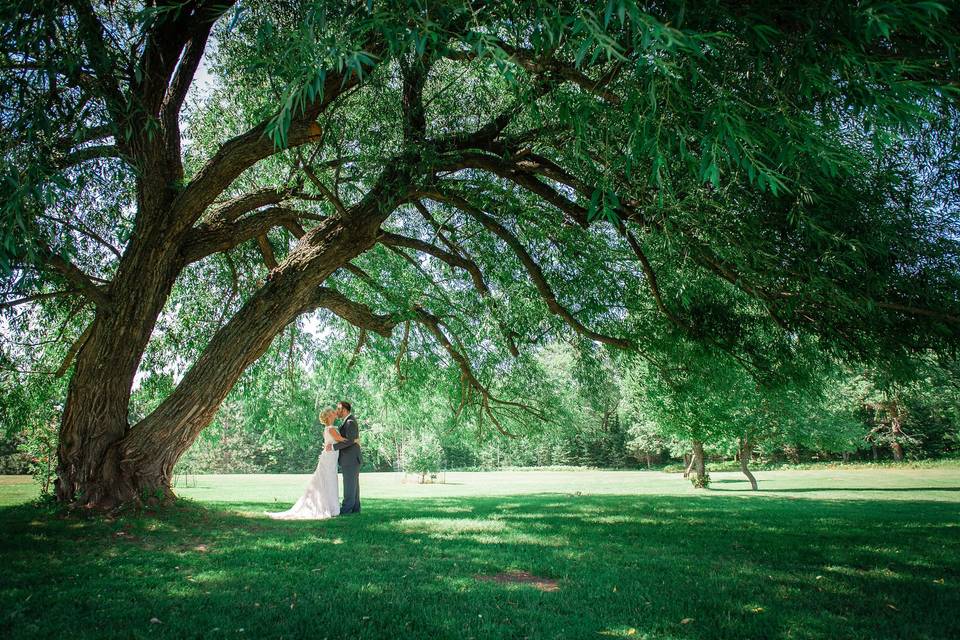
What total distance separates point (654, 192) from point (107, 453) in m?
7.14

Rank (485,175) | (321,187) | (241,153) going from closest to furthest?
(321,187), (241,153), (485,175)

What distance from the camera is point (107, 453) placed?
6.87 meters

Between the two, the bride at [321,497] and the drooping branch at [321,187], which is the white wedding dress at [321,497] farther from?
the drooping branch at [321,187]

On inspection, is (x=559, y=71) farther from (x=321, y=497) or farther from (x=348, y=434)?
(x=321, y=497)

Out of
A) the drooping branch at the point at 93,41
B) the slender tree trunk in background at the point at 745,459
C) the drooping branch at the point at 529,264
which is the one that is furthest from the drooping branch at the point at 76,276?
the slender tree trunk in background at the point at 745,459

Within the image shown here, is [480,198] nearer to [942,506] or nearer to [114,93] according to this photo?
[114,93]

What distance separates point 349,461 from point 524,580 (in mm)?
5826

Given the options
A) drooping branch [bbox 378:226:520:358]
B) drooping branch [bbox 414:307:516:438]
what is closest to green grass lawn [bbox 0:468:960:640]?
drooping branch [bbox 378:226:520:358]

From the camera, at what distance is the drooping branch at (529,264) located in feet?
24.3

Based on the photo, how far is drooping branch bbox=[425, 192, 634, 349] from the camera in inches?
291

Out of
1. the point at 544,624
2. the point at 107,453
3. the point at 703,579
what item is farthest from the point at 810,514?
the point at 107,453

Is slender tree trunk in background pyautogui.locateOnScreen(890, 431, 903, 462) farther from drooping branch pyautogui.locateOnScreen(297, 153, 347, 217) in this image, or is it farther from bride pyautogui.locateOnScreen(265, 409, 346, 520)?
drooping branch pyautogui.locateOnScreen(297, 153, 347, 217)

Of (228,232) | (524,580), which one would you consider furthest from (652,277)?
(228,232)

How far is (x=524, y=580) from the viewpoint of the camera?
462 centimetres
